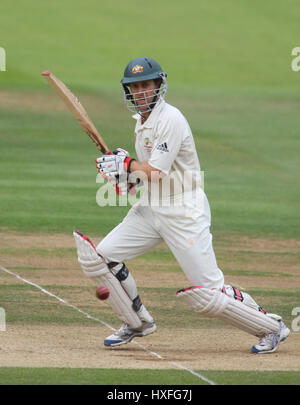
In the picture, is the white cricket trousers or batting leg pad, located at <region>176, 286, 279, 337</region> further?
the white cricket trousers

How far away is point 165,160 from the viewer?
6.48 meters

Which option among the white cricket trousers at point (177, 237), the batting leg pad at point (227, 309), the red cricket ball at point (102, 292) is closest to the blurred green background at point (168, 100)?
the white cricket trousers at point (177, 237)

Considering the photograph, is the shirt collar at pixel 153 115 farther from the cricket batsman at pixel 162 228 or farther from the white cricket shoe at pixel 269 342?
the white cricket shoe at pixel 269 342

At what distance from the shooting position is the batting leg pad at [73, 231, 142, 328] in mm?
6656

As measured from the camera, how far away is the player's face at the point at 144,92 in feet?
22.0

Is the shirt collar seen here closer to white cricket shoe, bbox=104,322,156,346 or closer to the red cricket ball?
the red cricket ball

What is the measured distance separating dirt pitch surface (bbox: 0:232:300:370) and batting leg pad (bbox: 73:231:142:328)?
27cm

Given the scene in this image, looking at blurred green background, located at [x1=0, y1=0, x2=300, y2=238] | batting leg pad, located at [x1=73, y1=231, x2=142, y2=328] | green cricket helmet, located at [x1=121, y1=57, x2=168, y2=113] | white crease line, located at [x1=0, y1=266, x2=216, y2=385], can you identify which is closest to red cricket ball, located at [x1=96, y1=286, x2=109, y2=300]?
batting leg pad, located at [x1=73, y1=231, x2=142, y2=328]

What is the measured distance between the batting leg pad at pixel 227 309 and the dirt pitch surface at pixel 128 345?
0.22 meters

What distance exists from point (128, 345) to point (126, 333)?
0.22 meters
